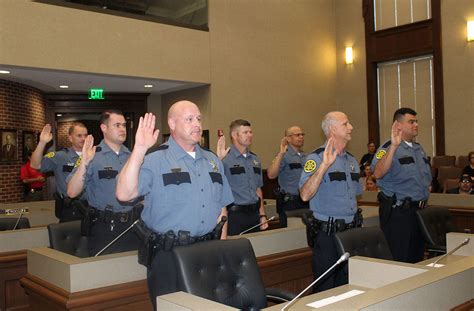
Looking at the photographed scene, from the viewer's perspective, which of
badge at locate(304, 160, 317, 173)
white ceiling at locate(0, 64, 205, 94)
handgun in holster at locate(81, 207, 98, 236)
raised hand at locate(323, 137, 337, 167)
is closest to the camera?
raised hand at locate(323, 137, 337, 167)

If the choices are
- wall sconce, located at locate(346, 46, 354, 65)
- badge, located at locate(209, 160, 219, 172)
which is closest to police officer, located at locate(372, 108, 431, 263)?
badge, located at locate(209, 160, 219, 172)

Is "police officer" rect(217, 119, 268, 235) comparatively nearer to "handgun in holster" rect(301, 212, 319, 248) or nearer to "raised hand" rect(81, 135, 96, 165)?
"handgun in holster" rect(301, 212, 319, 248)

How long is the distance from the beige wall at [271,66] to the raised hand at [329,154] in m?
5.90

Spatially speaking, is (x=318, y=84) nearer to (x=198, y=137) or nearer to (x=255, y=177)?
(x=255, y=177)

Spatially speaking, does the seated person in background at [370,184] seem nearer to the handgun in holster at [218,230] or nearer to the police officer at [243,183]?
the police officer at [243,183]

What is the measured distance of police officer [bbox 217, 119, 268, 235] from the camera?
14.7 feet

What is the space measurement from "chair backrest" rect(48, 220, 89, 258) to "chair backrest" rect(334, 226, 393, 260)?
1696 mm

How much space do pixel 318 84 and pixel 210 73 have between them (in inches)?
114

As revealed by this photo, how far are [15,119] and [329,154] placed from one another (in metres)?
6.55

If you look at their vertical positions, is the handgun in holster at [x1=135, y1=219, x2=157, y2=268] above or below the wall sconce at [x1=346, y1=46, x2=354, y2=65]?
below

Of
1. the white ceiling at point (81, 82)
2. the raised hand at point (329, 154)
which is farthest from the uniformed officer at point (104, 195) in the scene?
the white ceiling at point (81, 82)

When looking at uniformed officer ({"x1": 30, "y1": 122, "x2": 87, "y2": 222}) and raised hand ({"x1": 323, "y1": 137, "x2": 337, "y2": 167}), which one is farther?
uniformed officer ({"x1": 30, "y1": 122, "x2": 87, "y2": 222})

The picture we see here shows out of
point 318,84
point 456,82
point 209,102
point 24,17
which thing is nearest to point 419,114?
point 456,82

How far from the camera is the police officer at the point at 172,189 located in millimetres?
2248
